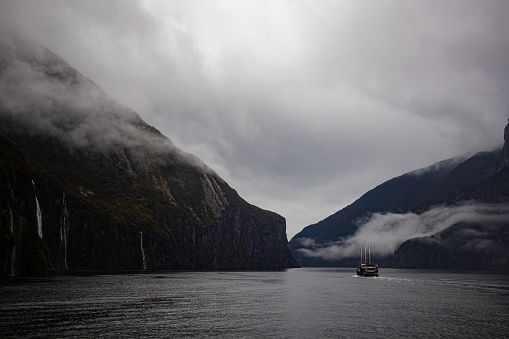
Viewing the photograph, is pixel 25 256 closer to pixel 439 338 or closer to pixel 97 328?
pixel 97 328

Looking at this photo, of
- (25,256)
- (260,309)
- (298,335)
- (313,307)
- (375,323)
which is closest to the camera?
(298,335)

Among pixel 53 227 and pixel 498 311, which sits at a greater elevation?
pixel 53 227

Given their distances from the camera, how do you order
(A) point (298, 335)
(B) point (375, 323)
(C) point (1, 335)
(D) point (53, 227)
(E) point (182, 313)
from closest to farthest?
1. (C) point (1, 335)
2. (A) point (298, 335)
3. (B) point (375, 323)
4. (E) point (182, 313)
5. (D) point (53, 227)

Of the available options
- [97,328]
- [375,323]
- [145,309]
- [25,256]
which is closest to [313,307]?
[375,323]

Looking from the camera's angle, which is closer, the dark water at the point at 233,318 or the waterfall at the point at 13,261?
the dark water at the point at 233,318

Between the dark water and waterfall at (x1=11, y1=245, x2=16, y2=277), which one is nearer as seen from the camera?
the dark water

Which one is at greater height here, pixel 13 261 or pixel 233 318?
pixel 13 261

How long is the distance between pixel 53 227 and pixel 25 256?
222 ft

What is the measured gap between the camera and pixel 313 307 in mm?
69500

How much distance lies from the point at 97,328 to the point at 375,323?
122ft

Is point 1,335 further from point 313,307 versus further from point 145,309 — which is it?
point 313,307

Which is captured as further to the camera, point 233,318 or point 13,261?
point 13,261

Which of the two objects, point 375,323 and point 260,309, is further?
point 260,309

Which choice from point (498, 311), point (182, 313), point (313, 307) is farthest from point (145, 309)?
point (498, 311)
